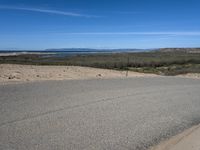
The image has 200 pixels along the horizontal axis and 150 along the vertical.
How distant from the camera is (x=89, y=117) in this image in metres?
8.88

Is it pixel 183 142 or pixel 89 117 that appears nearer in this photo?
pixel 183 142

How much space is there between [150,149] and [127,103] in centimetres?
467

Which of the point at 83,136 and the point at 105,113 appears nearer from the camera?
the point at 83,136

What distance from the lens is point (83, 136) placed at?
23.5 ft

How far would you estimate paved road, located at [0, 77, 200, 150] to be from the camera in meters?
6.78

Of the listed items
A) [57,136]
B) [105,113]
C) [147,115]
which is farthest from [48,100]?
[57,136]

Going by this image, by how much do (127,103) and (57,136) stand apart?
4596 mm

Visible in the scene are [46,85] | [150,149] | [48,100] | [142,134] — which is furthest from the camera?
[46,85]

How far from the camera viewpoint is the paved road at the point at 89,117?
6.78m

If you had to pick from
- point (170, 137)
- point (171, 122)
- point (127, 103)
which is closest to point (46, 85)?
point (127, 103)

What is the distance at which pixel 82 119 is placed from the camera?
8.62 metres

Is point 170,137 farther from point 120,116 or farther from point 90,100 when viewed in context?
point 90,100

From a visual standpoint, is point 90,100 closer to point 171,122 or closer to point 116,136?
point 171,122

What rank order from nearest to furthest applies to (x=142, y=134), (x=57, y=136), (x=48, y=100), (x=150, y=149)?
1. (x=150, y=149)
2. (x=57, y=136)
3. (x=142, y=134)
4. (x=48, y=100)
